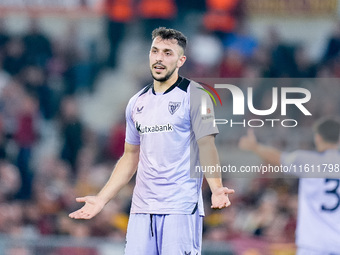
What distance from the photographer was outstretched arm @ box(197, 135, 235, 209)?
568 centimetres

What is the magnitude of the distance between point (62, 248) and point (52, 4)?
18.9ft

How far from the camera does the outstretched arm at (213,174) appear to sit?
5.68 metres

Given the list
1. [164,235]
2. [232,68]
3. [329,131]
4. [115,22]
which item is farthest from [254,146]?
[115,22]

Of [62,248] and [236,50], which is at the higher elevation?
[236,50]

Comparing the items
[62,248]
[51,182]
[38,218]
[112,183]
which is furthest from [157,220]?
[51,182]

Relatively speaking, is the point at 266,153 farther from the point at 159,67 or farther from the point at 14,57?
the point at 14,57

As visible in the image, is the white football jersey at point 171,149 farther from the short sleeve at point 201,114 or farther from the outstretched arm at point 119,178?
the outstretched arm at point 119,178

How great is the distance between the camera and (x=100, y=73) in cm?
1342

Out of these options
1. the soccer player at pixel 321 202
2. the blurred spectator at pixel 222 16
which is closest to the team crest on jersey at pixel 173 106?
the soccer player at pixel 321 202

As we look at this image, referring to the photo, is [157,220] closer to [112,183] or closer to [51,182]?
[112,183]

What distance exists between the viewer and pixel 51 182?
37.9ft

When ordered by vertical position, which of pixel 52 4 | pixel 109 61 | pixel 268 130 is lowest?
pixel 268 130

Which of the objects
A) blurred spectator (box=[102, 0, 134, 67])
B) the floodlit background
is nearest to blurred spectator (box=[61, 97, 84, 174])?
the floodlit background

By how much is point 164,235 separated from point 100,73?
25.4ft
